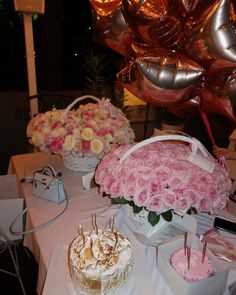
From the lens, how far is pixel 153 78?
1.09 m

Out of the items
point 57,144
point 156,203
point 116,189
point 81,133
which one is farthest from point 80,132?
point 156,203

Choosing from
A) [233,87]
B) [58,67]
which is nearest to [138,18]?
[233,87]

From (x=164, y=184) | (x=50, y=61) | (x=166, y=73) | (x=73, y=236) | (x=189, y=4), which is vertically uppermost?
(x=189, y=4)

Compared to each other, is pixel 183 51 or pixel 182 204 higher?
pixel 183 51

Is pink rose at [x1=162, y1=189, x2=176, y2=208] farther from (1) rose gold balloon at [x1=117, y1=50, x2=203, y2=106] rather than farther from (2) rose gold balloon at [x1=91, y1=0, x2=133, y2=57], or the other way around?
(2) rose gold balloon at [x1=91, y1=0, x2=133, y2=57]

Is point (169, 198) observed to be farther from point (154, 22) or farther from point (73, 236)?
point (154, 22)

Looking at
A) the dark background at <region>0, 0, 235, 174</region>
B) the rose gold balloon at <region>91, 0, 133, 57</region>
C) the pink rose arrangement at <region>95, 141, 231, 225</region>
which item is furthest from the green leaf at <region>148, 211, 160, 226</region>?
the dark background at <region>0, 0, 235, 174</region>

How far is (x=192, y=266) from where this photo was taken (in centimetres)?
67

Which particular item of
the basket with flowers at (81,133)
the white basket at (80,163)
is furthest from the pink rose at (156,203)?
the white basket at (80,163)

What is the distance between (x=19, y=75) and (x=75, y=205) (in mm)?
3104

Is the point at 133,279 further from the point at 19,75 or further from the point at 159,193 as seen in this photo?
the point at 19,75

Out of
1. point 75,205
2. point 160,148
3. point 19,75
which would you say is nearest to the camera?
point 160,148

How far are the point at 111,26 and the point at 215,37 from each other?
1.85 feet

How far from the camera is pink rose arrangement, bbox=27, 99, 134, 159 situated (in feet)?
3.71
